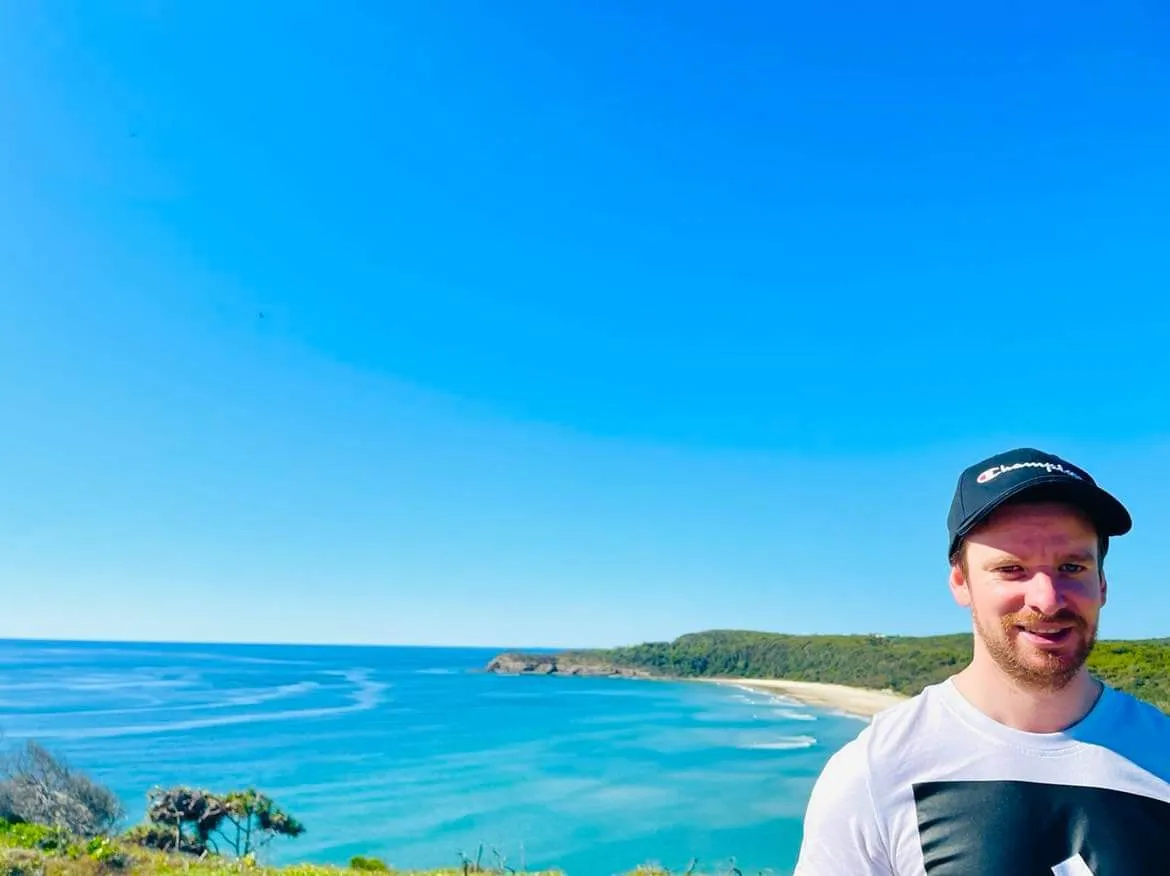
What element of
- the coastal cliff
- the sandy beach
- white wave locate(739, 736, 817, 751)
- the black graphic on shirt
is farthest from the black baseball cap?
the coastal cliff

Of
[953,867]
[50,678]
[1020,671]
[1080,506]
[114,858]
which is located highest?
[1080,506]

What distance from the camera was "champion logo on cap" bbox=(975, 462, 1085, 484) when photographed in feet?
5.77

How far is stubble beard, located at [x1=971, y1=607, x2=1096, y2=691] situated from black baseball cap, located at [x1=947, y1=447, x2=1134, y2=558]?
0.73ft

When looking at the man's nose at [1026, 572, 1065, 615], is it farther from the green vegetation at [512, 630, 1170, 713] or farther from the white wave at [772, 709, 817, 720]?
the white wave at [772, 709, 817, 720]

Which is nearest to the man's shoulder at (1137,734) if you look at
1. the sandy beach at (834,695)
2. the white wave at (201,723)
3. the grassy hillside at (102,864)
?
the grassy hillside at (102,864)

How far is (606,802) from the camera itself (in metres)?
44.2

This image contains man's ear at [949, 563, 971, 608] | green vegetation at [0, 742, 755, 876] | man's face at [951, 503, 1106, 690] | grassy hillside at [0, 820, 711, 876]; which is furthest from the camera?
green vegetation at [0, 742, 755, 876]

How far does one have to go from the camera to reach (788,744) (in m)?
61.2

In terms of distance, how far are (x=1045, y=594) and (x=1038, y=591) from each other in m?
0.01

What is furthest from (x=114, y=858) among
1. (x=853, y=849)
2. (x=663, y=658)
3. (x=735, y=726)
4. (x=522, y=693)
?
(x=663, y=658)

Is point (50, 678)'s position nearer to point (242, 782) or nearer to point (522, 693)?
point (522, 693)

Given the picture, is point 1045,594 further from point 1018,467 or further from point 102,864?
point 102,864

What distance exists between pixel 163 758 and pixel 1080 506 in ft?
215

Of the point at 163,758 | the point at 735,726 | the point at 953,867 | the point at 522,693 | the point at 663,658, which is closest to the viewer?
the point at 953,867
